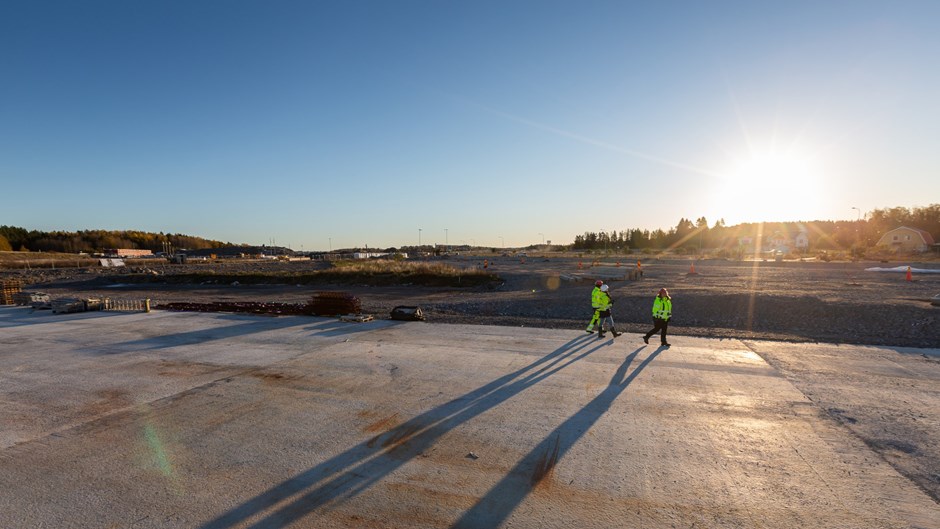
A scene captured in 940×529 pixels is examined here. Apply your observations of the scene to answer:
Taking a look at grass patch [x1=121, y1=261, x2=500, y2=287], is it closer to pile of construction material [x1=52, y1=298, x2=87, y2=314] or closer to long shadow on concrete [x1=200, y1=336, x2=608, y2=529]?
pile of construction material [x1=52, y1=298, x2=87, y2=314]

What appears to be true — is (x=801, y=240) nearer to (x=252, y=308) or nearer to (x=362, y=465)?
(x=252, y=308)

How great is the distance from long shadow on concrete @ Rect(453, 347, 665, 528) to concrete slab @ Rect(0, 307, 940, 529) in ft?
0.07

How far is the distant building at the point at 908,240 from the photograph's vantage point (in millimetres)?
67125

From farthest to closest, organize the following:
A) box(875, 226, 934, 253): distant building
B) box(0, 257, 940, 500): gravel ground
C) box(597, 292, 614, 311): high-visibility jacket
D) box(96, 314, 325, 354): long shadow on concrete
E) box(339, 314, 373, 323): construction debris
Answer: box(875, 226, 934, 253): distant building → box(339, 314, 373, 323): construction debris → box(597, 292, 614, 311): high-visibility jacket → box(96, 314, 325, 354): long shadow on concrete → box(0, 257, 940, 500): gravel ground

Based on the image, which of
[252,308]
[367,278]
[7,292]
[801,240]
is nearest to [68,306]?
[7,292]

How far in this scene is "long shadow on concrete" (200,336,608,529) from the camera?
3.84 meters

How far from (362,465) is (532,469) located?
182 centimetres

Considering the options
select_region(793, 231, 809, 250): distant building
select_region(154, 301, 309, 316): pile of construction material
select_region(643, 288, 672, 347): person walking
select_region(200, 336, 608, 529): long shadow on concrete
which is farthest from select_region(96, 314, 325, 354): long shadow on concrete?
select_region(793, 231, 809, 250): distant building

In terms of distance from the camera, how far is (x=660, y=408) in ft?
20.5

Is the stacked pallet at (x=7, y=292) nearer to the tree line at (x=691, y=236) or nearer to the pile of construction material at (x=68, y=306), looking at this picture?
the pile of construction material at (x=68, y=306)

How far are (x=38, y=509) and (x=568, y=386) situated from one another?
6.49 metres

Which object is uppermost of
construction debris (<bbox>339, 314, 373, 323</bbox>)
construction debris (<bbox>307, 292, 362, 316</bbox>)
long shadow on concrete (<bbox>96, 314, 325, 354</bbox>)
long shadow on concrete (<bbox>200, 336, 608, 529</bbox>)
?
construction debris (<bbox>307, 292, 362, 316</bbox>)

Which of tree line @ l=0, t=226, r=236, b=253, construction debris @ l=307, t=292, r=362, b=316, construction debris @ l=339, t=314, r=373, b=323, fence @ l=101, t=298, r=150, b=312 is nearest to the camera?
construction debris @ l=339, t=314, r=373, b=323

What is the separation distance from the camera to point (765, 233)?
4210 inches
